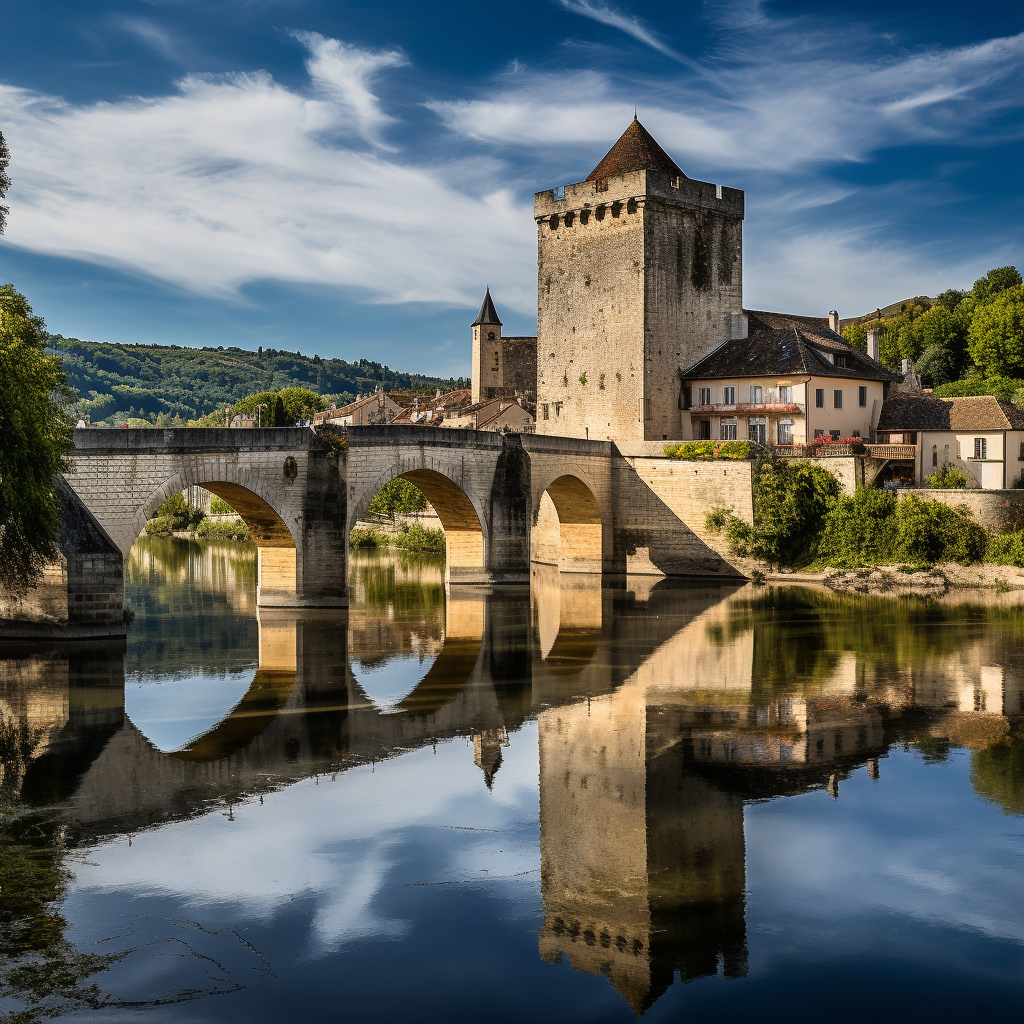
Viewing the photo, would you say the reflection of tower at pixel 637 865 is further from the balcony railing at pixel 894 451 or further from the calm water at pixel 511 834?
the balcony railing at pixel 894 451

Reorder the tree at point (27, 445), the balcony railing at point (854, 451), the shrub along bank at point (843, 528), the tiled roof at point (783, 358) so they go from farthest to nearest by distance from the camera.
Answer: the tiled roof at point (783, 358), the balcony railing at point (854, 451), the shrub along bank at point (843, 528), the tree at point (27, 445)

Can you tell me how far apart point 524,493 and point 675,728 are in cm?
2121

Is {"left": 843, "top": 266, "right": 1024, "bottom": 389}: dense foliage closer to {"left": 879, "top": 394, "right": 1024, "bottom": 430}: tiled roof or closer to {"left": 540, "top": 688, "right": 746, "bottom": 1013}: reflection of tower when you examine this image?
{"left": 879, "top": 394, "right": 1024, "bottom": 430}: tiled roof

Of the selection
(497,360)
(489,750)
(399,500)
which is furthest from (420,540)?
(489,750)

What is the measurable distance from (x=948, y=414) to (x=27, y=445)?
32.9 metres

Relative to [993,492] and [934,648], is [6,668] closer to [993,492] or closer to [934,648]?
[934,648]

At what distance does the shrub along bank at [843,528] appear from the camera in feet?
125

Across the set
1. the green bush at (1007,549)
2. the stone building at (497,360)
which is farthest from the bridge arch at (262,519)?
the stone building at (497,360)

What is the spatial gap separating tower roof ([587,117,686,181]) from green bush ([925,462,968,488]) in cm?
1549

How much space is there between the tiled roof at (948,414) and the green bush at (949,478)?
1536mm

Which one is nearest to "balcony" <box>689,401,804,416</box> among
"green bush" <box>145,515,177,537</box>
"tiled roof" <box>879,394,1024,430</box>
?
"tiled roof" <box>879,394,1024,430</box>

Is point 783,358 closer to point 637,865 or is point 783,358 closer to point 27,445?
point 27,445

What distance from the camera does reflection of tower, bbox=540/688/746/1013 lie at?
995 cm

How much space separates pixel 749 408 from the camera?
146ft
